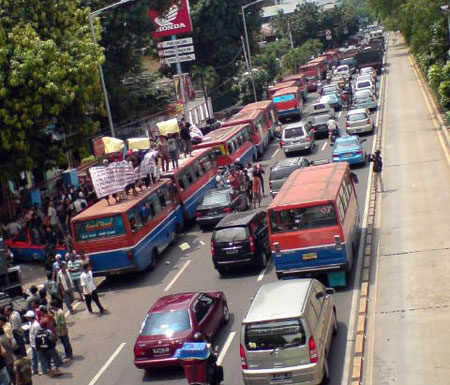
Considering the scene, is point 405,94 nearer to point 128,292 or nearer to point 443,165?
point 443,165

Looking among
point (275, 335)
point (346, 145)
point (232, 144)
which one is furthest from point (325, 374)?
point (232, 144)

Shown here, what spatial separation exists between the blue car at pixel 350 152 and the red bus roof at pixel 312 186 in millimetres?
11179

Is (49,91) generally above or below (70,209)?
above

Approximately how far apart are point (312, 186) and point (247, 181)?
478 inches

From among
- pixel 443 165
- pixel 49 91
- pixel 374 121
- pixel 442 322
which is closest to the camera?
pixel 442 322

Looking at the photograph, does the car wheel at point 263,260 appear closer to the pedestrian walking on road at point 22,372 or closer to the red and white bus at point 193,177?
the red and white bus at point 193,177

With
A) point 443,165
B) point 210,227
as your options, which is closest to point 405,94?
point 443,165

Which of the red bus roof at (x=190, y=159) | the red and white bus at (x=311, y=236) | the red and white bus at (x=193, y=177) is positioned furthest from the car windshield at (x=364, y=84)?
the red and white bus at (x=311, y=236)

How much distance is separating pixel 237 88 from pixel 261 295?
57.7m

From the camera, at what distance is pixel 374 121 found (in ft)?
162

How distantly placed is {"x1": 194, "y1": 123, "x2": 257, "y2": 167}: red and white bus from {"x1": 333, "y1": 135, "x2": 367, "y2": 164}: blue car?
17.1 feet

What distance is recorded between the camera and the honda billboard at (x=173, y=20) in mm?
50031

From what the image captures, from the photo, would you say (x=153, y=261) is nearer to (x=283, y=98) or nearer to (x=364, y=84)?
(x=283, y=98)

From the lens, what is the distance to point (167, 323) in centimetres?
1650
